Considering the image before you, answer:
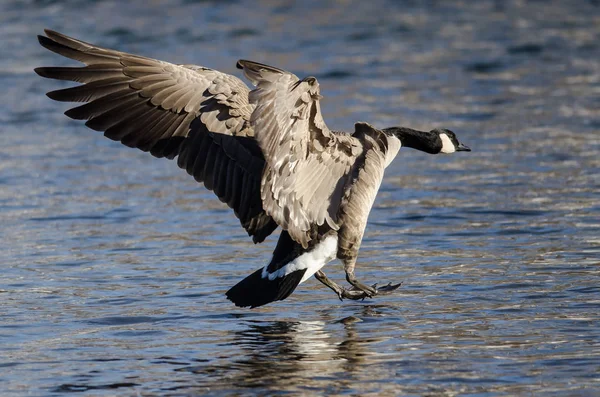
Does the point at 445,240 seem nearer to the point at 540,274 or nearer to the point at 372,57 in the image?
the point at 540,274

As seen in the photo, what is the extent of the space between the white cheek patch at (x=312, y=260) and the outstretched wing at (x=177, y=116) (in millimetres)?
549

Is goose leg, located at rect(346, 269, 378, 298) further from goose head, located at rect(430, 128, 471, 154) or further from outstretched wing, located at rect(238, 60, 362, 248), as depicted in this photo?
goose head, located at rect(430, 128, 471, 154)

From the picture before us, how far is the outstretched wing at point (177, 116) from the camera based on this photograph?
7.57 metres

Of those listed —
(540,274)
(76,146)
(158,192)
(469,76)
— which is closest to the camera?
(540,274)

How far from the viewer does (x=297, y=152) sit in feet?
22.5

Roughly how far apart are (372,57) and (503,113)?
14.1 feet

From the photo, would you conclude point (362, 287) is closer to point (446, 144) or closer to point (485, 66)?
point (446, 144)

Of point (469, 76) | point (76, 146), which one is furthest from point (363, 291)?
point (469, 76)

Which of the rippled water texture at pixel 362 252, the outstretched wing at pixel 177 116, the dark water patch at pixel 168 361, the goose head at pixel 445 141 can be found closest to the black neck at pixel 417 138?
the goose head at pixel 445 141

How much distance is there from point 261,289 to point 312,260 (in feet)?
1.44

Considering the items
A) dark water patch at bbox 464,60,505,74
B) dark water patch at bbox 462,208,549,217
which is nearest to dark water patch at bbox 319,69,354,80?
dark water patch at bbox 464,60,505,74

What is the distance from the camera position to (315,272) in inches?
302

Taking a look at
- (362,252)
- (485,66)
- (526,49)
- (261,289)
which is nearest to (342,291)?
(261,289)

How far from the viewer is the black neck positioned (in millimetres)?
8320
